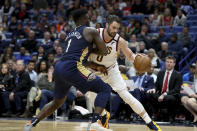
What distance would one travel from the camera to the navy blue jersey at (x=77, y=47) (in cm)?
513

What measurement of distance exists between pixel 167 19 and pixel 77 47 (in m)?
9.10

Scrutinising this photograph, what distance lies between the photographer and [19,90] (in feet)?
34.0

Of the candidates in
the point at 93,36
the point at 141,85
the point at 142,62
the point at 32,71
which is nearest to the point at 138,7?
the point at 32,71

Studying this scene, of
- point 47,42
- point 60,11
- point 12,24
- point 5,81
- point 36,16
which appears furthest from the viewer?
point 60,11

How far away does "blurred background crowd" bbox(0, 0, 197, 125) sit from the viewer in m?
10.0

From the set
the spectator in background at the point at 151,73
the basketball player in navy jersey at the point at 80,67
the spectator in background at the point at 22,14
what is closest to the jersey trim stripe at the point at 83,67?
the basketball player in navy jersey at the point at 80,67

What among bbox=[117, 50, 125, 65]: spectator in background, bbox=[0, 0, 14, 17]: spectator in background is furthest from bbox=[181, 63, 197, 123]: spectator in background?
bbox=[0, 0, 14, 17]: spectator in background

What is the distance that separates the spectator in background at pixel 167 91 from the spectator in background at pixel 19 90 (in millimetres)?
3418

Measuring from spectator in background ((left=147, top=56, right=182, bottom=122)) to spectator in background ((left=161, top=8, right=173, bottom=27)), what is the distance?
15.0 ft

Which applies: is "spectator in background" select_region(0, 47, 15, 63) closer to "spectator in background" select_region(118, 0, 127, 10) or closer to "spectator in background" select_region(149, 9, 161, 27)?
"spectator in background" select_region(118, 0, 127, 10)

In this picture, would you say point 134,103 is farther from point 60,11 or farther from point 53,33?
point 60,11

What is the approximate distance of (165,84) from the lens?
932 centimetres

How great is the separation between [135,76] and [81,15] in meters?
4.86

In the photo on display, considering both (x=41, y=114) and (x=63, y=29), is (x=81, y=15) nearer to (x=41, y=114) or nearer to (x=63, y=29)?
(x=41, y=114)
